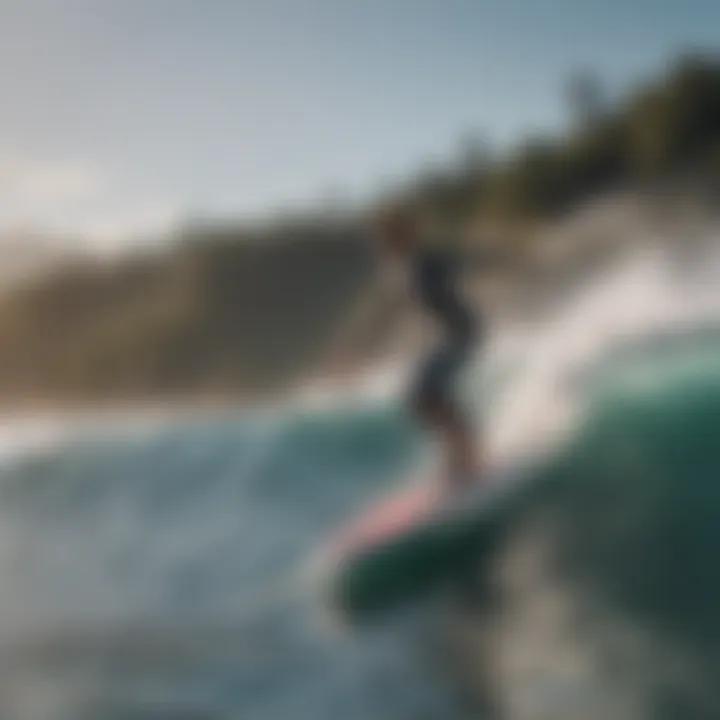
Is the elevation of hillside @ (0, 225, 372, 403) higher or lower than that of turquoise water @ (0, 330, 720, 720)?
higher

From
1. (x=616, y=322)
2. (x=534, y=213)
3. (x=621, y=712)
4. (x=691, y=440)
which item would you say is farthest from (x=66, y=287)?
(x=621, y=712)

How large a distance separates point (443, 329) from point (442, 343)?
35 millimetres

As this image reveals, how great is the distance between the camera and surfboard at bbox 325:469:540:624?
2.02 metres

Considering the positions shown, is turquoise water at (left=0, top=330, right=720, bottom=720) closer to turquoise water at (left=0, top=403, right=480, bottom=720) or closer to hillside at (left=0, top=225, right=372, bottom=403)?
turquoise water at (left=0, top=403, right=480, bottom=720)

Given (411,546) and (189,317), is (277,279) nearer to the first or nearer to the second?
(189,317)

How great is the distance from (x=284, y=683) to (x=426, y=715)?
280mm

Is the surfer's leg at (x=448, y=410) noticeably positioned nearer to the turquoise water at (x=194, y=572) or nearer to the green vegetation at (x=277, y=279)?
the turquoise water at (x=194, y=572)

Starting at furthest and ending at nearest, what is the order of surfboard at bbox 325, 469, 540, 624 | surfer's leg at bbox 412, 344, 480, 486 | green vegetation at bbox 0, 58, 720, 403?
green vegetation at bbox 0, 58, 720, 403, surfer's leg at bbox 412, 344, 480, 486, surfboard at bbox 325, 469, 540, 624

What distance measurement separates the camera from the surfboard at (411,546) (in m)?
2.02

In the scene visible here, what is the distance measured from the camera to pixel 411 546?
204 cm

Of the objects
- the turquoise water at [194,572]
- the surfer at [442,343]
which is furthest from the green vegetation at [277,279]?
the turquoise water at [194,572]

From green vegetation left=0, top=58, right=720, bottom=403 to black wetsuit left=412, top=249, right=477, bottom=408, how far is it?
232 millimetres

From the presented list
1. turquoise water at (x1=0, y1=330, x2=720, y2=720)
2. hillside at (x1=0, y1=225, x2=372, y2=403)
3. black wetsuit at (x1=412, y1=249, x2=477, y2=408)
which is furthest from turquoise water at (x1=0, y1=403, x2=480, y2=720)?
hillside at (x1=0, y1=225, x2=372, y2=403)

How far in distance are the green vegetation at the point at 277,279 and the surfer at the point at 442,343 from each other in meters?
0.18
